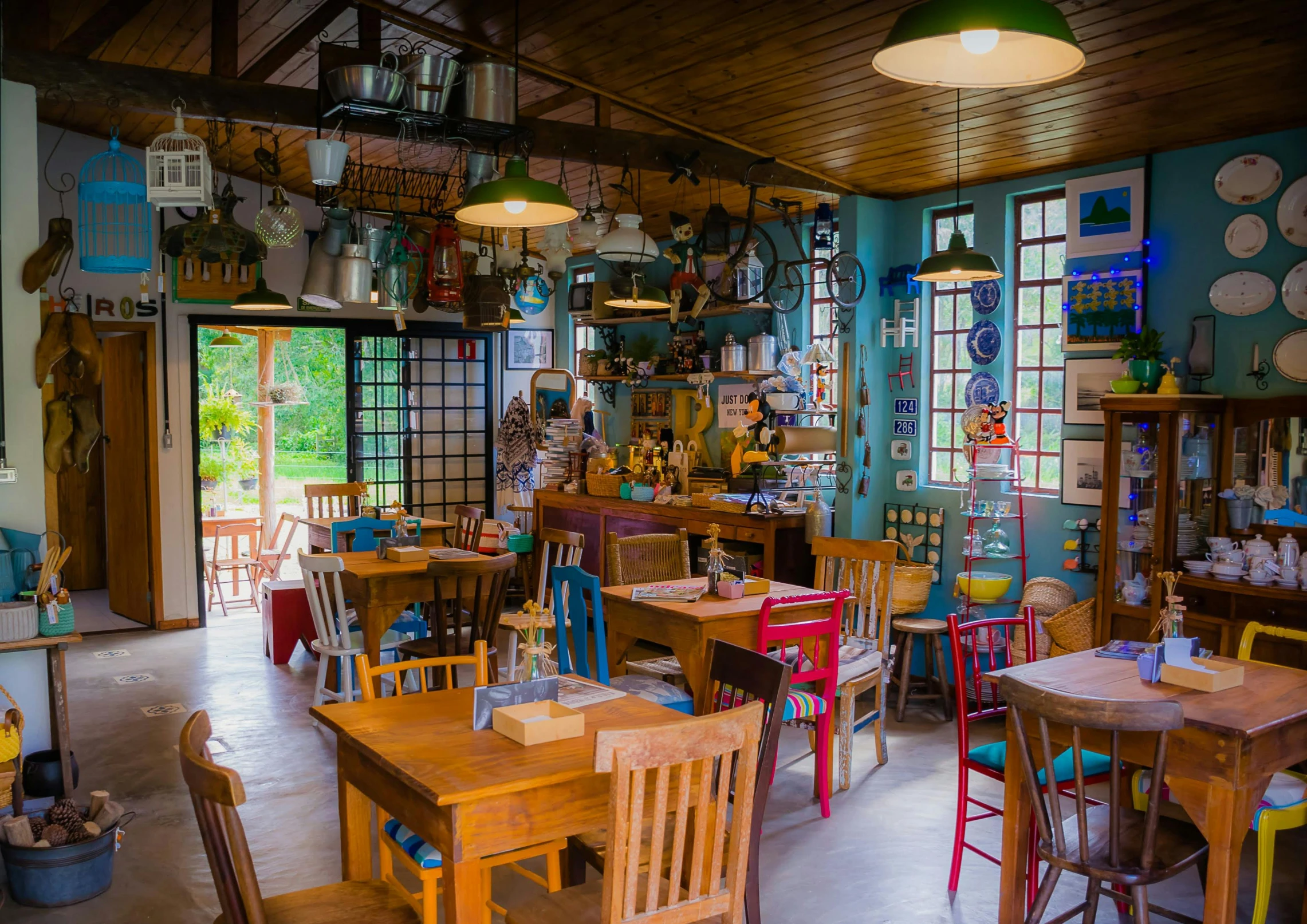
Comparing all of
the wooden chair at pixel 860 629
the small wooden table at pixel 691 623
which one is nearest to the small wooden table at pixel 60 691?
the small wooden table at pixel 691 623

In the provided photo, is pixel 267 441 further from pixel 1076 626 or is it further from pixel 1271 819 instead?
pixel 1271 819

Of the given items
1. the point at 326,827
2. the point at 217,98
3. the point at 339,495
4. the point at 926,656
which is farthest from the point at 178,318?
the point at 926,656

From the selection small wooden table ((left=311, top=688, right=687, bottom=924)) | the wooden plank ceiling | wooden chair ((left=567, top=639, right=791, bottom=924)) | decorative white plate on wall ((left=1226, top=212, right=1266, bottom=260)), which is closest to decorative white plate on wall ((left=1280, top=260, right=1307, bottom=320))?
decorative white plate on wall ((left=1226, top=212, right=1266, bottom=260))

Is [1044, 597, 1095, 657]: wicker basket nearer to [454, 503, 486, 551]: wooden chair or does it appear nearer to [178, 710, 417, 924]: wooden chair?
[454, 503, 486, 551]: wooden chair

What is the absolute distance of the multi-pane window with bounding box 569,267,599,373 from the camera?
9.83 meters

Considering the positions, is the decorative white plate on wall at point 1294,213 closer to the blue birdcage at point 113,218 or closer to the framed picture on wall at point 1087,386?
the framed picture on wall at point 1087,386

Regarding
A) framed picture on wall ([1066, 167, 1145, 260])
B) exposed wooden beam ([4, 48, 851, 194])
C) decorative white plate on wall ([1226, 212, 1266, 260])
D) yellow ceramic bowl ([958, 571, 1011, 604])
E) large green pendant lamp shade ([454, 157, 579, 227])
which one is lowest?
yellow ceramic bowl ([958, 571, 1011, 604])

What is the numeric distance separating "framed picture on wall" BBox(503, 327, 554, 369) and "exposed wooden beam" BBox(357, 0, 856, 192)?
173 inches

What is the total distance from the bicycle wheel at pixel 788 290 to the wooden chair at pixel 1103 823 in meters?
4.42

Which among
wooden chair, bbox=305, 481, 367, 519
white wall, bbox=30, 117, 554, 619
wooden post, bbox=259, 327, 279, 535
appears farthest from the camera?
wooden post, bbox=259, 327, 279, 535

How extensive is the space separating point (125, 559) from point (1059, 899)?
7.95 metres

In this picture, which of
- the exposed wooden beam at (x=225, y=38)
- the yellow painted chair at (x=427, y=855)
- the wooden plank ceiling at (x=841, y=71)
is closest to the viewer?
the yellow painted chair at (x=427, y=855)

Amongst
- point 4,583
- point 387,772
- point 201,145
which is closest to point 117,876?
point 4,583

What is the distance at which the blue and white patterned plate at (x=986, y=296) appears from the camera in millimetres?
6312
